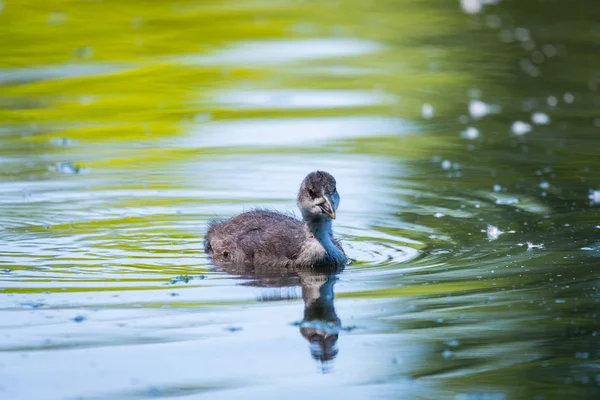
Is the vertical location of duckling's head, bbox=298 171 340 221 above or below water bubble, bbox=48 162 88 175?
below

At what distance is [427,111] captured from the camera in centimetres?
1552

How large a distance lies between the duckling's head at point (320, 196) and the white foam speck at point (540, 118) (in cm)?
637

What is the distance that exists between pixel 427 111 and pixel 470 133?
1.44m

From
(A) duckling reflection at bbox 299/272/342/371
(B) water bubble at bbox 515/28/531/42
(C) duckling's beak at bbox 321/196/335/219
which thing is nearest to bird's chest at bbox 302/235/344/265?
(A) duckling reflection at bbox 299/272/342/371

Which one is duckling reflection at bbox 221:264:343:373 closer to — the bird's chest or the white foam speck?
the bird's chest

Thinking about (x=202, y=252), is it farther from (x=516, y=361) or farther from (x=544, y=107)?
(x=544, y=107)

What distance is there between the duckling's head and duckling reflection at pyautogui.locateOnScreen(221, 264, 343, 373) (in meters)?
0.46

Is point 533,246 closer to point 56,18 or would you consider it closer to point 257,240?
point 257,240

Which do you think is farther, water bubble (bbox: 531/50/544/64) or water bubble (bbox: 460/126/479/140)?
water bubble (bbox: 531/50/544/64)

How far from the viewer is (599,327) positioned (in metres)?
7.19

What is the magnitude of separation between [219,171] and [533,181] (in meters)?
3.27

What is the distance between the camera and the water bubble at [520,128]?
554 inches

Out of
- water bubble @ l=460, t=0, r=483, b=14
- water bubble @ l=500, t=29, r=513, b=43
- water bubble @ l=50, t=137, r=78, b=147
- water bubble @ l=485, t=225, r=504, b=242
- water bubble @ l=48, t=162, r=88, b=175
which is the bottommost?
water bubble @ l=485, t=225, r=504, b=242

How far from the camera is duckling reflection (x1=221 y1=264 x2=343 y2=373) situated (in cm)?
688
